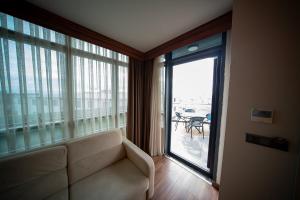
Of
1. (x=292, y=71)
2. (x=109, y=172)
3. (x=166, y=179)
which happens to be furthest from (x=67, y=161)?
(x=292, y=71)

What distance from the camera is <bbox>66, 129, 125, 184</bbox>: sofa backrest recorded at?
121 cm

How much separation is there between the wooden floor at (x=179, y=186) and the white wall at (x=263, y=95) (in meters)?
0.57

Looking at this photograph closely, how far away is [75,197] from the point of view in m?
0.99

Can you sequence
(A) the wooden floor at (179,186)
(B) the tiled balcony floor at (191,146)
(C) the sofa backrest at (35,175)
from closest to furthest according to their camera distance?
1. (C) the sofa backrest at (35,175)
2. (A) the wooden floor at (179,186)
3. (B) the tiled balcony floor at (191,146)

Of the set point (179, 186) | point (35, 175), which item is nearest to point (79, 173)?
point (35, 175)

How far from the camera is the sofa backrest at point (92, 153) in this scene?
121 cm

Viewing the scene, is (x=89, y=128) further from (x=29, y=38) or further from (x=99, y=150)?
(x=29, y=38)

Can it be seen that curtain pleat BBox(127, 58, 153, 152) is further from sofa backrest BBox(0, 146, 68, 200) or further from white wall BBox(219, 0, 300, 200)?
white wall BBox(219, 0, 300, 200)

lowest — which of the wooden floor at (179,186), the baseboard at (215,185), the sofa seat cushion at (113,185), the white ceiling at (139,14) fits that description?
the wooden floor at (179,186)

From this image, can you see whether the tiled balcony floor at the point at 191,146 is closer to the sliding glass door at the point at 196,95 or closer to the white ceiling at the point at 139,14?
the sliding glass door at the point at 196,95

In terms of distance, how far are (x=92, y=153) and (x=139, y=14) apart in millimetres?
1821

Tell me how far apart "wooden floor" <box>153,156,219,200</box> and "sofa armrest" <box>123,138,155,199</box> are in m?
0.32

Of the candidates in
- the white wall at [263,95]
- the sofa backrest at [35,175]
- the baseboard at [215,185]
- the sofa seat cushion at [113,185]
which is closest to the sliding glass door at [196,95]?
the baseboard at [215,185]

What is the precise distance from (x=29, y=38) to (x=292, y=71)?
2618 millimetres
